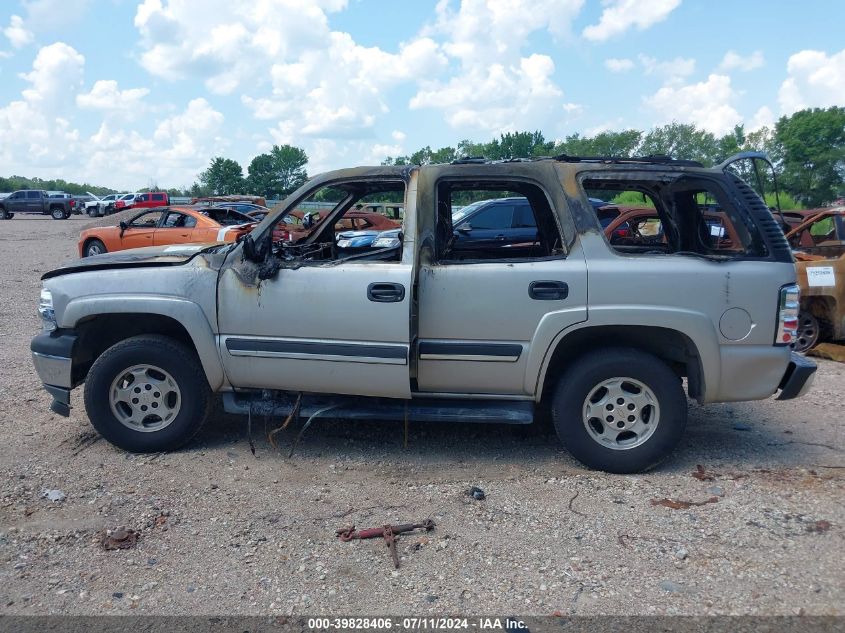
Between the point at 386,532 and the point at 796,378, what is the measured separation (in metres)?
2.69

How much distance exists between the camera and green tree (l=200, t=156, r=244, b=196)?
72250 mm

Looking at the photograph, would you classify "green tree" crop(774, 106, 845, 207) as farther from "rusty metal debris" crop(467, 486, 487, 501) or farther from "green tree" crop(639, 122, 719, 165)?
"rusty metal debris" crop(467, 486, 487, 501)

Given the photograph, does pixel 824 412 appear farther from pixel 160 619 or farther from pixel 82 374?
pixel 82 374

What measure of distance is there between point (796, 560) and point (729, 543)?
31 centimetres

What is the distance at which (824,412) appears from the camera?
18.9 feet

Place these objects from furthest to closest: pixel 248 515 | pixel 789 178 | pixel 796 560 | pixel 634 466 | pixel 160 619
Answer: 1. pixel 789 178
2. pixel 634 466
3. pixel 248 515
4. pixel 796 560
5. pixel 160 619

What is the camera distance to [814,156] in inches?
1919

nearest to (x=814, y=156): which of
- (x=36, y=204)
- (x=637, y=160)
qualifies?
(x=36, y=204)

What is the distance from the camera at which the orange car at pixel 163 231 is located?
14438mm

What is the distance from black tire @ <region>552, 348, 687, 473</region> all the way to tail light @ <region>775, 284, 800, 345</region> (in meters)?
0.66

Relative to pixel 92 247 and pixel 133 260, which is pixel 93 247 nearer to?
pixel 92 247

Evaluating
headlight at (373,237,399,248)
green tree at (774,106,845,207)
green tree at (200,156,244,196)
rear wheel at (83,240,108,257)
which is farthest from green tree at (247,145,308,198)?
headlight at (373,237,399,248)

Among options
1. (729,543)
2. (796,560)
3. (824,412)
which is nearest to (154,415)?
(729,543)

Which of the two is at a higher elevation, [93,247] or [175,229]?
[175,229]
